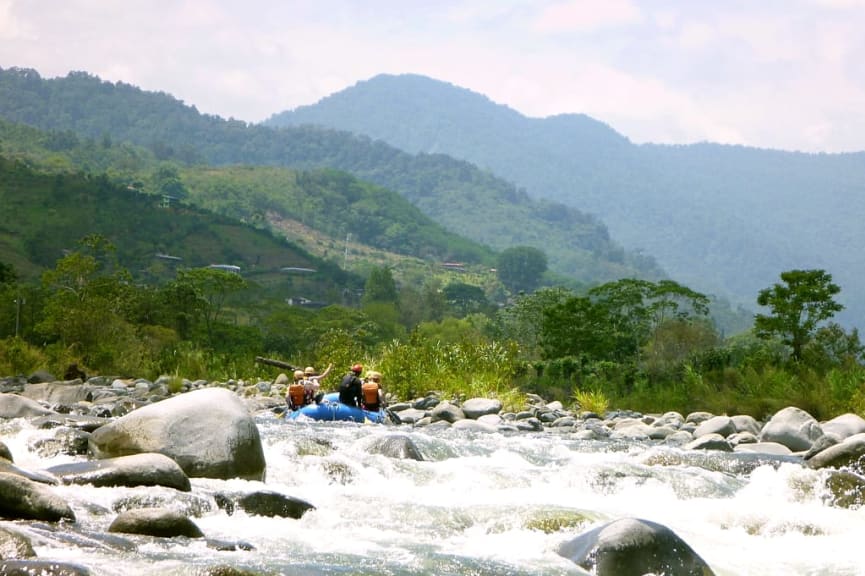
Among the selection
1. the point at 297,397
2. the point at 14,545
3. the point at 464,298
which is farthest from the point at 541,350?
the point at 464,298

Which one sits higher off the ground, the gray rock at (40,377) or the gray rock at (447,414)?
the gray rock at (447,414)

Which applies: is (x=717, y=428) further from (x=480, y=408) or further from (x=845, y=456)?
(x=845, y=456)

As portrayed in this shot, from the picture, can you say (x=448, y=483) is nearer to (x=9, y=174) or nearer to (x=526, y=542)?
(x=526, y=542)

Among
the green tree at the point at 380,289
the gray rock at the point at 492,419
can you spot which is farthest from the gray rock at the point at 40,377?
the green tree at the point at 380,289

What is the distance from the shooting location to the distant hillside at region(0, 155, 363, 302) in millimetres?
80562

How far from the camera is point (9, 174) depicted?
3479 inches

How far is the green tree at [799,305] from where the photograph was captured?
27062 mm

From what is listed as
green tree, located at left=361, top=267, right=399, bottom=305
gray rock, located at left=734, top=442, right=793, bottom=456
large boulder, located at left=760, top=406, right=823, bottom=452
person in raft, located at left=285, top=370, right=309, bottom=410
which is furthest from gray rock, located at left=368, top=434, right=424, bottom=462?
green tree, located at left=361, top=267, right=399, bottom=305

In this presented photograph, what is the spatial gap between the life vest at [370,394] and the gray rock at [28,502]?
11.1 m

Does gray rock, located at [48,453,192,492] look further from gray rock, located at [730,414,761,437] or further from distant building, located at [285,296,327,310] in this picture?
distant building, located at [285,296,327,310]

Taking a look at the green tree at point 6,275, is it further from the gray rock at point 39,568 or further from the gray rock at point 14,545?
the gray rock at point 39,568

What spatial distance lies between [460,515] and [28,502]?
378 centimetres

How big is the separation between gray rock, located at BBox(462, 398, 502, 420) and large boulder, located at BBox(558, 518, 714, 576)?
12.3 meters

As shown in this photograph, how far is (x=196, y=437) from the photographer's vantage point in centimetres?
984
